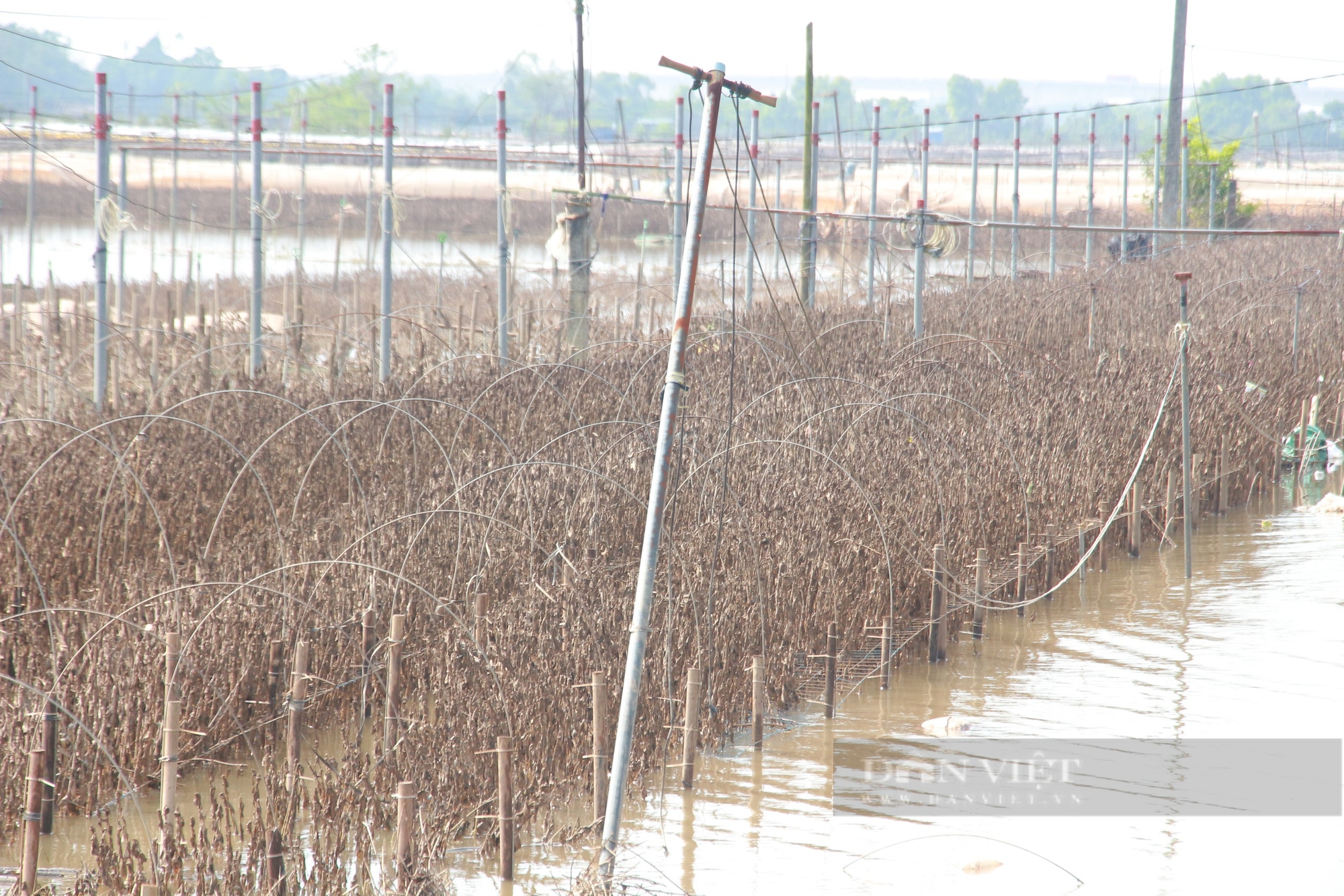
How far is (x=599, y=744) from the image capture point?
12.1ft

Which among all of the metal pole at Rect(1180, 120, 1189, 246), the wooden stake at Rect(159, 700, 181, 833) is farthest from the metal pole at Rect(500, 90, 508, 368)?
the metal pole at Rect(1180, 120, 1189, 246)

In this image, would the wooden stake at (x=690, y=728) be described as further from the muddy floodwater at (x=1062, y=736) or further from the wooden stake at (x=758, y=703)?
the wooden stake at (x=758, y=703)

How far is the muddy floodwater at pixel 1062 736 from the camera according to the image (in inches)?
148

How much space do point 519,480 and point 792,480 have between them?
1376 millimetres

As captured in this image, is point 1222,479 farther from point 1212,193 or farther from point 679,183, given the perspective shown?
point 1212,193

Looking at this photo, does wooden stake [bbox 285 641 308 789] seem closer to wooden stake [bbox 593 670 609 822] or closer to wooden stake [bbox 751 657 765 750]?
wooden stake [bbox 593 670 609 822]

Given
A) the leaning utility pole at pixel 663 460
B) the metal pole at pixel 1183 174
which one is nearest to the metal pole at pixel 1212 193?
the metal pole at pixel 1183 174

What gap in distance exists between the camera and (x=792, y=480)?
20.3 ft

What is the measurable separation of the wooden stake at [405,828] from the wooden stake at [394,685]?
550 millimetres

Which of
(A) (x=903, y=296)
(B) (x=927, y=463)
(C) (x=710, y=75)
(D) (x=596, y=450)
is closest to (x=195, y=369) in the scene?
(D) (x=596, y=450)

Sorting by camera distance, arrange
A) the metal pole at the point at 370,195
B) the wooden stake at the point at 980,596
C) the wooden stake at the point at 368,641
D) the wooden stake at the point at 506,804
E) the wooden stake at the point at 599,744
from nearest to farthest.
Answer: the wooden stake at the point at 506,804 < the wooden stake at the point at 599,744 < the wooden stake at the point at 368,641 < the wooden stake at the point at 980,596 < the metal pole at the point at 370,195

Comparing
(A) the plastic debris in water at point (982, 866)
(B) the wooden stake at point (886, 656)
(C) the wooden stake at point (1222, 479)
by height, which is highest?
(C) the wooden stake at point (1222, 479)

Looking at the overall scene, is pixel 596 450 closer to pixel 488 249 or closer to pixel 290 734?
pixel 290 734

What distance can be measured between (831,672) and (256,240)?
16.8 ft
